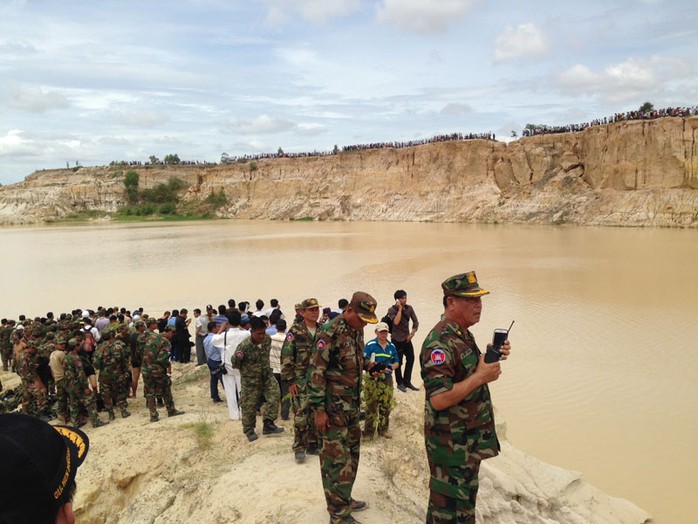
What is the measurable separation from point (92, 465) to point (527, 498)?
4910mm

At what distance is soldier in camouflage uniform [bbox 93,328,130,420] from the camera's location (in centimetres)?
722

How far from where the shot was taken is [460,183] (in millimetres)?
55625

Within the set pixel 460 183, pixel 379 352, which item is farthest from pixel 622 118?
pixel 379 352

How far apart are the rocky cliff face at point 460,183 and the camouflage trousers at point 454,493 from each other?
42202 mm

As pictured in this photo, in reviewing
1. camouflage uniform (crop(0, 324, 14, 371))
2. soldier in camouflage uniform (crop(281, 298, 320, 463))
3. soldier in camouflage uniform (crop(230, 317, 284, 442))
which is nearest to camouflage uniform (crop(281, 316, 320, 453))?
soldier in camouflage uniform (crop(281, 298, 320, 463))

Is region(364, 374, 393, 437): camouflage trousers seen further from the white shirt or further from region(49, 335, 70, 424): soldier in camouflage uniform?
region(49, 335, 70, 424): soldier in camouflage uniform

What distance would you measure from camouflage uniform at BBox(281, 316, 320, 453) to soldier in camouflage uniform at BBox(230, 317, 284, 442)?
71 cm

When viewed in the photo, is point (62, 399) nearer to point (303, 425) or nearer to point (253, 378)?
point (253, 378)

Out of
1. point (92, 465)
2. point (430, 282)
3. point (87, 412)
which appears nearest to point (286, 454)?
point (92, 465)

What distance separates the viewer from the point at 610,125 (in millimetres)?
45125

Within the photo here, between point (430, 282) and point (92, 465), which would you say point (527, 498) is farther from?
point (430, 282)

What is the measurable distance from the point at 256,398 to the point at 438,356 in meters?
3.39

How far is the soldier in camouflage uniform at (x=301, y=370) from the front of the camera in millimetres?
5008

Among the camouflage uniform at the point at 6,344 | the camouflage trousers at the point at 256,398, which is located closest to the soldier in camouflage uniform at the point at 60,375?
the camouflage trousers at the point at 256,398
